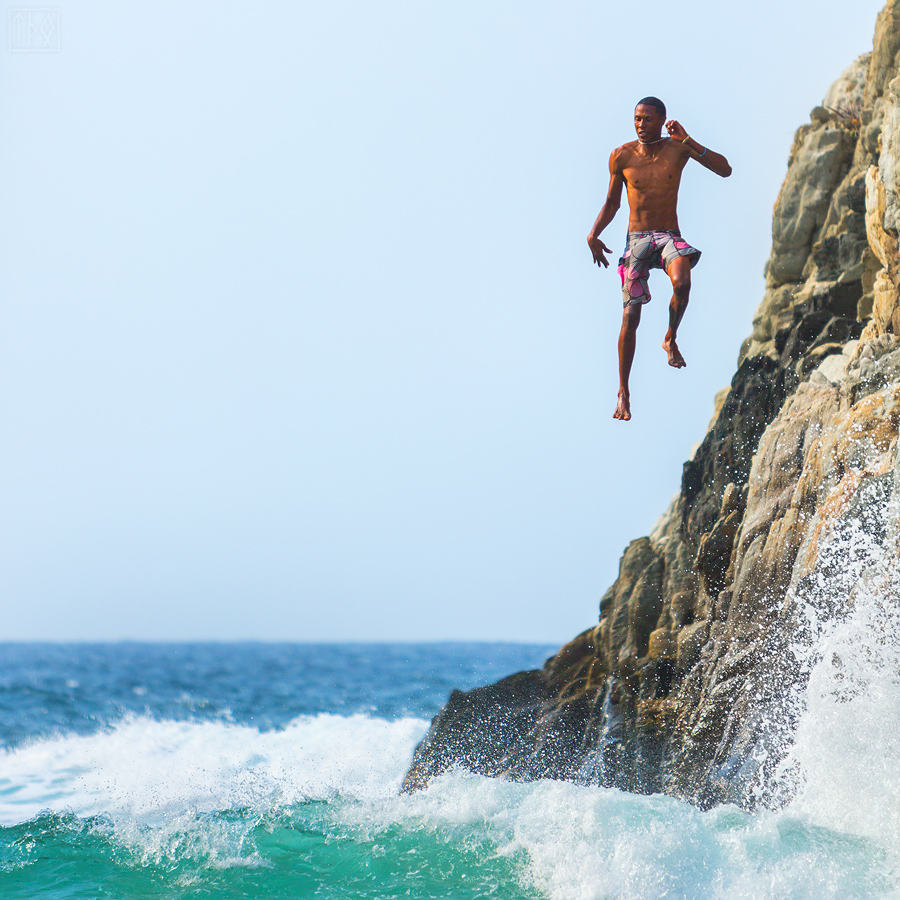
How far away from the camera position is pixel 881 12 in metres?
10.3

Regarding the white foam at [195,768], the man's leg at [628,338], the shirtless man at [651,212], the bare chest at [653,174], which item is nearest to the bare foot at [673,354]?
the shirtless man at [651,212]

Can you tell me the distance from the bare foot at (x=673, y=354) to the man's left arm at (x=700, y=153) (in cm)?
156

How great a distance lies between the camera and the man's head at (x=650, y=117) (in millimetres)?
7871

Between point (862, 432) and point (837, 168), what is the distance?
4.43 m

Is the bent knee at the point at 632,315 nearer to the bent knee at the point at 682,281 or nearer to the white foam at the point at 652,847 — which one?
the bent knee at the point at 682,281

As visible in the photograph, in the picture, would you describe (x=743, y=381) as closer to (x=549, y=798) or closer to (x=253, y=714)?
(x=549, y=798)

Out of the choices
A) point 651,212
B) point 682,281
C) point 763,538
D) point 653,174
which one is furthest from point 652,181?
point 763,538

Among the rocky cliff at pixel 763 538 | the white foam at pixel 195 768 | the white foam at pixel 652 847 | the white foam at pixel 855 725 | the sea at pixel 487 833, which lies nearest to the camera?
the white foam at pixel 652 847

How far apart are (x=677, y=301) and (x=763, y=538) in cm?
329

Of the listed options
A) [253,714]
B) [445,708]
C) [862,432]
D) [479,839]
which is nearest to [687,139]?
[862,432]

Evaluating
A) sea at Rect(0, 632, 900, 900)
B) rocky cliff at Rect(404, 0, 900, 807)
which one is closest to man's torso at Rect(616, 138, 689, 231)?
rocky cliff at Rect(404, 0, 900, 807)

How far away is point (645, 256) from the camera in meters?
8.12

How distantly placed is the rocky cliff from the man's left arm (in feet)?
8.61

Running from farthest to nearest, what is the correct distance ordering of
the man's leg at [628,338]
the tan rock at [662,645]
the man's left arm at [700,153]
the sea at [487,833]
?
the tan rock at [662,645]
the man's leg at [628,338]
the man's left arm at [700,153]
the sea at [487,833]
